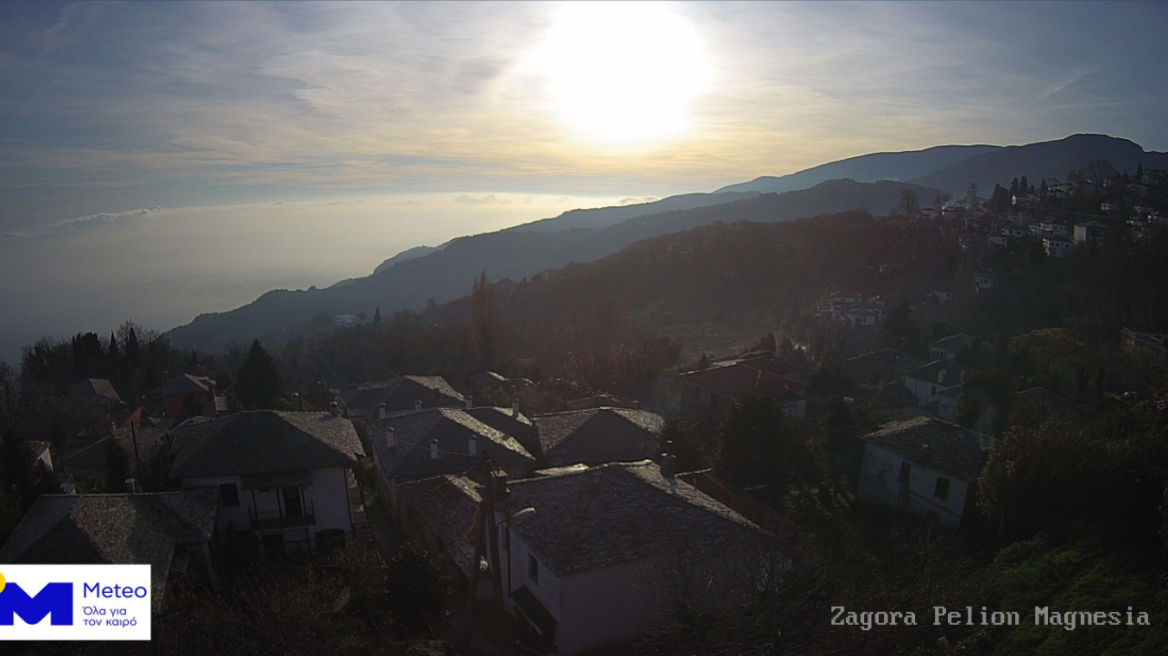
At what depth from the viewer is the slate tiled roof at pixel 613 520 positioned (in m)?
12.8

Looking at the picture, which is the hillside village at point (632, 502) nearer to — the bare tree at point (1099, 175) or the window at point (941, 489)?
the window at point (941, 489)

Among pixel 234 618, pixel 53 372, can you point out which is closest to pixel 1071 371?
pixel 234 618

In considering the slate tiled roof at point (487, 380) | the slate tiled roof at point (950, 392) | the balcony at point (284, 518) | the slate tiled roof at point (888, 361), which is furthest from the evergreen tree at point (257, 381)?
the slate tiled roof at point (950, 392)

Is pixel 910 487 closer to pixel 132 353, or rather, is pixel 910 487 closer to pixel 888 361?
pixel 888 361

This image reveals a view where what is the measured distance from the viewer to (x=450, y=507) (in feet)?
59.9

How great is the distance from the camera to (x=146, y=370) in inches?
2066

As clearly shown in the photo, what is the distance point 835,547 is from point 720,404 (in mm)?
18299

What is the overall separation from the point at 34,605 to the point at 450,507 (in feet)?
30.4

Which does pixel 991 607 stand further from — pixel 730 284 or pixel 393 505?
pixel 730 284

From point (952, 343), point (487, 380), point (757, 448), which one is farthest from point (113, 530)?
point (952, 343)

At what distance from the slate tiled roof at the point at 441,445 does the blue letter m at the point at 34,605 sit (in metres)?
11.4

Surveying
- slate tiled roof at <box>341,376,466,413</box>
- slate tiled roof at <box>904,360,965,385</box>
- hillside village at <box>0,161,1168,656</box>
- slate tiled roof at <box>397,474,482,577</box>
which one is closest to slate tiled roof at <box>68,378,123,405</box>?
hillside village at <box>0,161,1168,656</box>

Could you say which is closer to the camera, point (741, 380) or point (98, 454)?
point (98, 454)

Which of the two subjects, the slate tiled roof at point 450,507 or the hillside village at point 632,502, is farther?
the slate tiled roof at point 450,507
